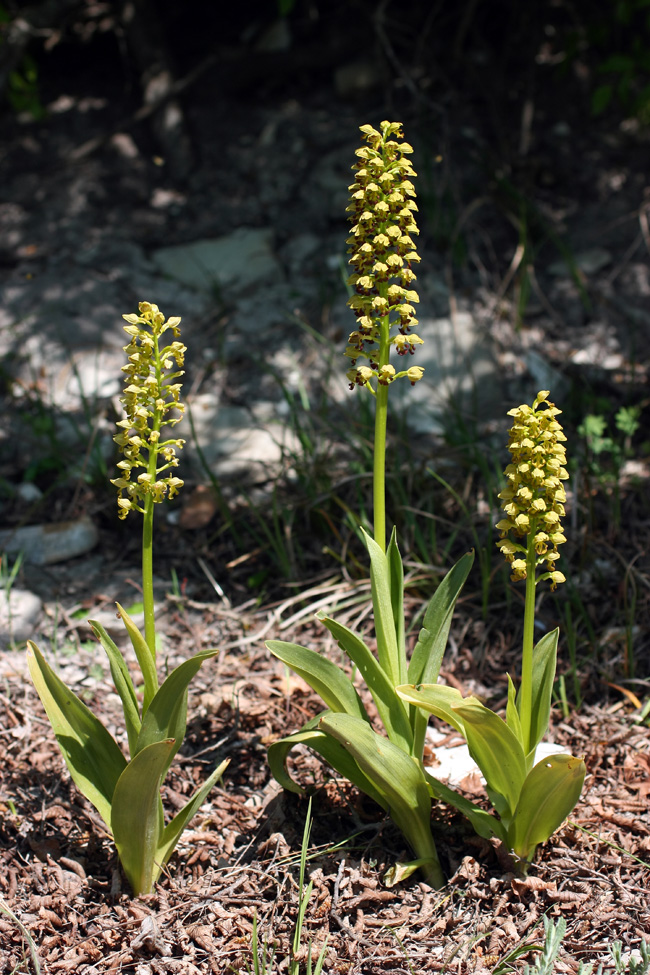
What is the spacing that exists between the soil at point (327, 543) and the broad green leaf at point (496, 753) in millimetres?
238

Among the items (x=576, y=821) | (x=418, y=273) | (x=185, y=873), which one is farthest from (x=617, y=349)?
(x=185, y=873)

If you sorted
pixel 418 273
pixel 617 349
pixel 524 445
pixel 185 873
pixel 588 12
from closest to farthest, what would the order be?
pixel 524 445
pixel 185 873
pixel 617 349
pixel 418 273
pixel 588 12

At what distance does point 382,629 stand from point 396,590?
0.16 meters

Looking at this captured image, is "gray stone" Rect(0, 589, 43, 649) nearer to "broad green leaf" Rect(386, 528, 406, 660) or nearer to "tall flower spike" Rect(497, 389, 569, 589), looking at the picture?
"broad green leaf" Rect(386, 528, 406, 660)

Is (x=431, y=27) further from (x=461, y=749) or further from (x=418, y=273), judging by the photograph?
(x=461, y=749)

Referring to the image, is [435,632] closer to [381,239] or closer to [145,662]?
[145,662]

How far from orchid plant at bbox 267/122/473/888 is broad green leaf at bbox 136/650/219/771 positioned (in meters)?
0.22

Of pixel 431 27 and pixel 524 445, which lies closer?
pixel 524 445

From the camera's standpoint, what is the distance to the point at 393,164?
1.76 metres

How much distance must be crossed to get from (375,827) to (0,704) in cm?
124

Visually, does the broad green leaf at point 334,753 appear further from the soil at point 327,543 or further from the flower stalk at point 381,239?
the flower stalk at point 381,239

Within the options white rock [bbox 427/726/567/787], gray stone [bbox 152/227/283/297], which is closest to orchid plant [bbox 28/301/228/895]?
white rock [bbox 427/726/567/787]

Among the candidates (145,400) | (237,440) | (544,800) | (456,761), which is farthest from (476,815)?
(237,440)

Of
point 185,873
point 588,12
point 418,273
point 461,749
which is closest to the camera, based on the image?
point 185,873
